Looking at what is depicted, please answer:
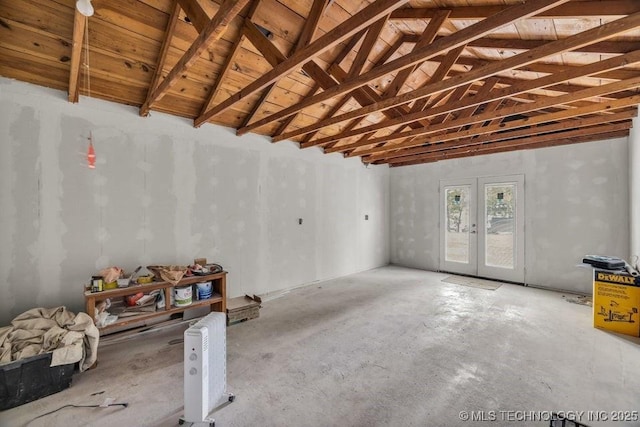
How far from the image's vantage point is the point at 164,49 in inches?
103

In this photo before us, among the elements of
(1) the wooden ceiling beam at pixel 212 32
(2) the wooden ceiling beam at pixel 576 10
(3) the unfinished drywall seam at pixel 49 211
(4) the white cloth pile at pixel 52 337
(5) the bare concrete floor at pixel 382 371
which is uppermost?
(2) the wooden ceiling beam at pixel 576 10

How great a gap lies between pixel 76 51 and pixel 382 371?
3.84 metres

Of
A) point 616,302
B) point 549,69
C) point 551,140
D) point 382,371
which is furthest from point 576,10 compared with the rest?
point 551,140

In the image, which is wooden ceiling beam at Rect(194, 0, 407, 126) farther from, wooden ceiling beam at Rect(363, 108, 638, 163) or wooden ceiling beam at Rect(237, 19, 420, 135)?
wooden ceiling beam at Rect(363, 108, 638, 163)

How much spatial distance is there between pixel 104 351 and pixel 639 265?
675cm

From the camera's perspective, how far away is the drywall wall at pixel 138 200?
266 cm

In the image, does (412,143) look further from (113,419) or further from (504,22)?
(113,419)

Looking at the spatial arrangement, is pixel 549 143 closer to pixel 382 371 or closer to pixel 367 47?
pixel 367 47

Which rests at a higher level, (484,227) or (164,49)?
(164,49)

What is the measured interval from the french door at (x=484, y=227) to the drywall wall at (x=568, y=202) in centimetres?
16

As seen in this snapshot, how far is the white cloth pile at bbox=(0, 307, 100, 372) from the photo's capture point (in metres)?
2.14

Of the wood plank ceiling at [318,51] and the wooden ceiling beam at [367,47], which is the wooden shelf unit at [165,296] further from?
the wooden ceiling beam at [367,47]

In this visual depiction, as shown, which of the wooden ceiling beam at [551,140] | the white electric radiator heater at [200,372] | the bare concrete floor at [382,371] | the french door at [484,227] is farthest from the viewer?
the french door at [484,227]

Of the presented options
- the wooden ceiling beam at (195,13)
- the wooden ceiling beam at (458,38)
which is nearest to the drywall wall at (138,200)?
the wooden ceiling beam at (195,13)
